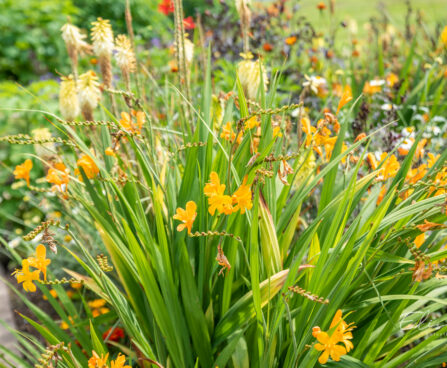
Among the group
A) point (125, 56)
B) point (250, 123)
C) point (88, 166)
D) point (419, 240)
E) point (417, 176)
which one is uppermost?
point (125, 56)

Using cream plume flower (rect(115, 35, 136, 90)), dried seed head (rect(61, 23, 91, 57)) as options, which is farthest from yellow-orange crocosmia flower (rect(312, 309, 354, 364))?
dried seed head (rect(61, 23, 91, 57))

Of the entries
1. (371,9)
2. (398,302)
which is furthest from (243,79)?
(371,9)

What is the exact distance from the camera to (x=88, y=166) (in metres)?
1.57

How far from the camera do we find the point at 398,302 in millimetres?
1449

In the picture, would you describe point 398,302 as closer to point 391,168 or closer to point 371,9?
point 391,168

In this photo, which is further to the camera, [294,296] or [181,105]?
[181,105]

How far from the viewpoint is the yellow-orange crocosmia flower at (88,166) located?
1552 mm

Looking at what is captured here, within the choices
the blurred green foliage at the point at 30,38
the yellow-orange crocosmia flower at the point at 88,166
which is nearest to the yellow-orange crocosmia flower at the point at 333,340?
the yellow-orange crocosmia flower at the point at 88,166

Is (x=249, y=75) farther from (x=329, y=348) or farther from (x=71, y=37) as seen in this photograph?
(x=329, y=348)

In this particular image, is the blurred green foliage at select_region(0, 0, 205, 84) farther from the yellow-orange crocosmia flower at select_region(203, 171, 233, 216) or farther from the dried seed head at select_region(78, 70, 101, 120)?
the yellow-orange crocosmia flower at select_region(203, 171, 233, 216)

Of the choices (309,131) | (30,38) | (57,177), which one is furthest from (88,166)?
(30,38)

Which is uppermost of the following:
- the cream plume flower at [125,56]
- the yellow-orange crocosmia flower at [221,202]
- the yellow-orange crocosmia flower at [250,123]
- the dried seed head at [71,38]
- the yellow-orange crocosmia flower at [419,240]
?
the dried seed head at [71,38]

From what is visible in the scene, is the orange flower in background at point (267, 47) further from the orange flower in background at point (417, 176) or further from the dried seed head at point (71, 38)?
the orange flower in background at point (417, 176)

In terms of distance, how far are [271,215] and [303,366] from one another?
44cm
